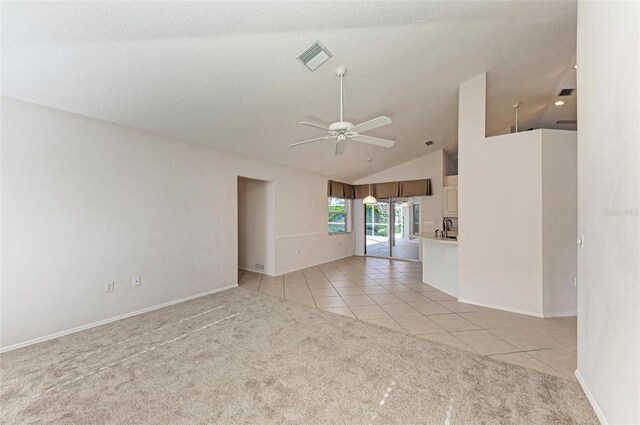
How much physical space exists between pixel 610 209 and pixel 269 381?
8.55 ft

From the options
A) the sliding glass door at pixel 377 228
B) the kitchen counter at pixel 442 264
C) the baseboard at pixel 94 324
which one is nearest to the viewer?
the baseboard at pixel 94 324

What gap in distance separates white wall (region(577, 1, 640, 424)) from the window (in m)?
5.87

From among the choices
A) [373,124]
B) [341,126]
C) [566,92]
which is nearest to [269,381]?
[341,126]

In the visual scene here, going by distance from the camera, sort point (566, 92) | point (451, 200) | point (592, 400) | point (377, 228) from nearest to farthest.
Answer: point (592, 400)
point (566, 92)
point (451, 200)
point (377, 228)

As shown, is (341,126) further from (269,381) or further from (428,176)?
(428,176)

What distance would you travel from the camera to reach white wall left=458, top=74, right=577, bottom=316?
3.12 m

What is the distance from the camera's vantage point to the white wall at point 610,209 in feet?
4.10

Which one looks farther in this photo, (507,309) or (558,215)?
(507,309)

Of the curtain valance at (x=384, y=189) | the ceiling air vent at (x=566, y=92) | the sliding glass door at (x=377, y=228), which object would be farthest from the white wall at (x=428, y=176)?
the ceiling air vent at (x=566, y=92)

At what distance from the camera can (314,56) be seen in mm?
2453

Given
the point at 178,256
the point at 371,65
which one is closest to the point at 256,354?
the point at 178,256

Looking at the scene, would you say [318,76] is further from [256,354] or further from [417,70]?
[256,354]

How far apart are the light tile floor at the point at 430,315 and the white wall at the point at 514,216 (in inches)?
11.3

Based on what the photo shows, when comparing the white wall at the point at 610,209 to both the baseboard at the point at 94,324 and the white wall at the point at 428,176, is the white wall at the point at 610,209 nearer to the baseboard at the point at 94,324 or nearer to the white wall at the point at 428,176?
the baseboard at the point at 94,324
